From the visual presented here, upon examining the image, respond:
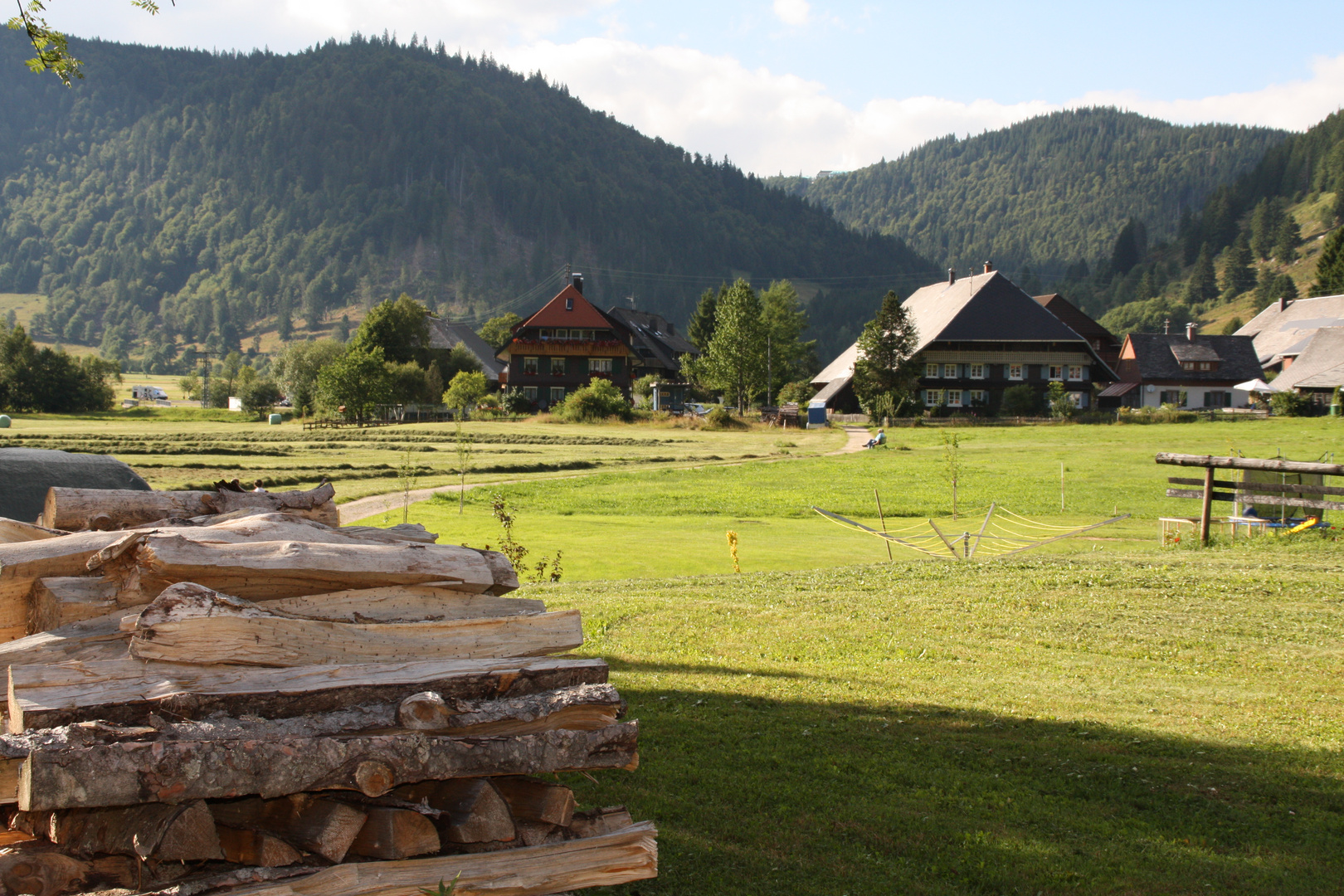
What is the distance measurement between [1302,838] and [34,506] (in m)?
10.4

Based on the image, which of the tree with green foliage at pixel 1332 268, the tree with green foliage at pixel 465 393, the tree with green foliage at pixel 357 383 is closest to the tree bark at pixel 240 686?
the tree with green foliage at pixel 357 383

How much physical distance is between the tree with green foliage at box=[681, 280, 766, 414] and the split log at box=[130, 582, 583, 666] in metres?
83.6

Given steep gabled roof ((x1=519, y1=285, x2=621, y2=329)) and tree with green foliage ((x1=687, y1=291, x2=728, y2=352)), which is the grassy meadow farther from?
tree with green foliage ((x1=687, y1=291, x2=728, y2=352))

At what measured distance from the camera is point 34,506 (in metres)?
8.94

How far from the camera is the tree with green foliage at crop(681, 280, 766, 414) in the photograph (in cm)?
8800

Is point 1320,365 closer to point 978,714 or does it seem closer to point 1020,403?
point 1020,403

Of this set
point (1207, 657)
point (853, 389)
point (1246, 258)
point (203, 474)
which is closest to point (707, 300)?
point (853, 389)

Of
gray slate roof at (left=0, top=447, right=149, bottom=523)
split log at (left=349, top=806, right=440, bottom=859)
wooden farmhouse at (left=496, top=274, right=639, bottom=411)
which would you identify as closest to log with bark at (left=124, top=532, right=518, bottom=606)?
split log at (left=349, top=806, right=440, bottom=859)

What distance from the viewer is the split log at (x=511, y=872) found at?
12.2 ft

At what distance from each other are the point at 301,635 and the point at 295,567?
0.46 meters

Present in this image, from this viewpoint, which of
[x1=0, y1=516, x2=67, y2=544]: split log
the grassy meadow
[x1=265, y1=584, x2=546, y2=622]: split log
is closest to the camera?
[x1=265, y1=584, x2=546, y2=622]: split log

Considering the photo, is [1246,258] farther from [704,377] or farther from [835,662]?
[835,662]

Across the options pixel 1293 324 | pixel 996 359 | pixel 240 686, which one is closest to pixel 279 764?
pixel 240 686

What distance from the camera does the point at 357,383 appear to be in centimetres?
7531
